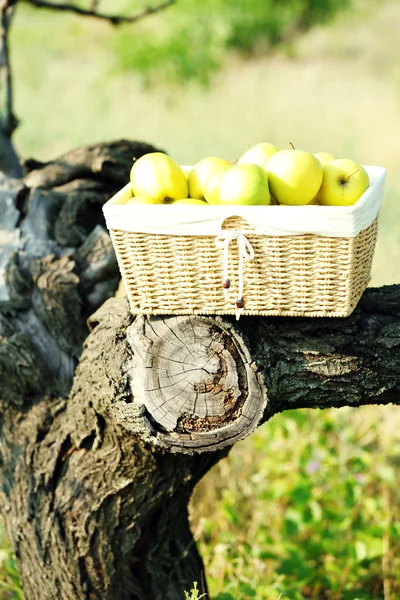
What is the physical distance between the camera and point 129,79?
555 inches

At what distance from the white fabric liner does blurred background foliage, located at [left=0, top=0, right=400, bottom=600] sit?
1.35 meters

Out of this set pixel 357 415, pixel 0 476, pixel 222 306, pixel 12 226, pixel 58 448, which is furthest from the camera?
pixel 357 415

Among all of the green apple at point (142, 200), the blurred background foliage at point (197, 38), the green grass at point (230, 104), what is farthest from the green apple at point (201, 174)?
the blurred background foliage at point (197, 38)

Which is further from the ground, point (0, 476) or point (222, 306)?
point (222, 306)

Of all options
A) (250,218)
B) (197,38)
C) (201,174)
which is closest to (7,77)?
(201,174)

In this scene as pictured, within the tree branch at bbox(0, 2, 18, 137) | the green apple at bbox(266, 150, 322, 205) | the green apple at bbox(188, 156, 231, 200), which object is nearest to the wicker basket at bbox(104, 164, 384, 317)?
the green apple at bbox(266, 150, 322, 205)

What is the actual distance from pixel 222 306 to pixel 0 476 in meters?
1.10

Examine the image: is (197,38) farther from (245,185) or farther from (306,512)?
(245,185)

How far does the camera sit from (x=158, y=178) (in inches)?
71.9

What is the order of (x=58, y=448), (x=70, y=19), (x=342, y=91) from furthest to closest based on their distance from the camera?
(x=70, y=19) → (x=342, y=91) → (x=58, y=448)

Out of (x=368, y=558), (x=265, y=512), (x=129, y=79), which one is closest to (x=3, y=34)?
(x=265, y=512)

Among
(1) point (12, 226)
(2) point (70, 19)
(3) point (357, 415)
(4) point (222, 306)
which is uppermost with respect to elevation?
(4) point (222, 306)

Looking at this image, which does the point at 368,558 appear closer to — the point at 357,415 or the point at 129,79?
the point at 357,415

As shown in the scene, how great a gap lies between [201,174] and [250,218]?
277 mm
